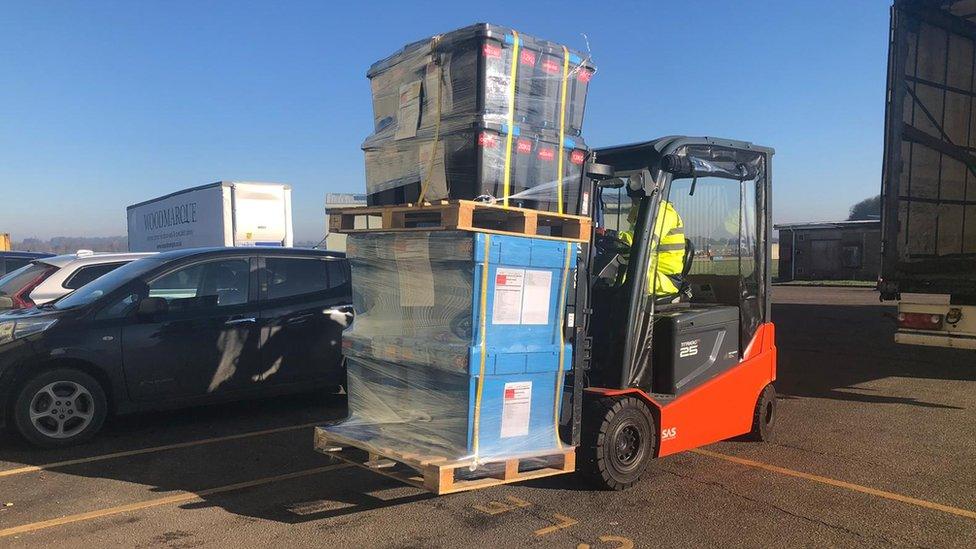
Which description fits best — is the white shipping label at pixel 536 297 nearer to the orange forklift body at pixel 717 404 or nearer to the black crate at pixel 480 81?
the orange forklift body at pixel 717 404

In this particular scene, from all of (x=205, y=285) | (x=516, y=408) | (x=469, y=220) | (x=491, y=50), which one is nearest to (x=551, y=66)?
(x=491, y=50)

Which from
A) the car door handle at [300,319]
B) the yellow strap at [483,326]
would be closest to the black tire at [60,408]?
the car door handle at [300,319]

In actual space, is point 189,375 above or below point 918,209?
below

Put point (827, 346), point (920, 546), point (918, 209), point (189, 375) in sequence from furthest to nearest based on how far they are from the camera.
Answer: point (827, 346) < point (918, 209) < point (189, 375) < point (920, 546)

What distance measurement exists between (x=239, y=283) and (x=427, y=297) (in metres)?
3.19

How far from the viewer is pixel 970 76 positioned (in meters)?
8.42

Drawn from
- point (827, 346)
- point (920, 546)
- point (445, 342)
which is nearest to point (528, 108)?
point (445, 342)

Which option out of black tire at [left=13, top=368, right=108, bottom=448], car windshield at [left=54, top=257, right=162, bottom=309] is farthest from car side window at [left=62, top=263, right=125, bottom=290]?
black tire at [left=13, top=368, right=108, bottom=448]

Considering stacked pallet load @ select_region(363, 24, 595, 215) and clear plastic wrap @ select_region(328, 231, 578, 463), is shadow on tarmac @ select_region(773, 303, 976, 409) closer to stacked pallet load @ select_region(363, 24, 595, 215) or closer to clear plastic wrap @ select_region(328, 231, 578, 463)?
clear plastic wrap @ select_region(328, 231, 578, 463)

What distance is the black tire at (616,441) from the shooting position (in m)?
4.54

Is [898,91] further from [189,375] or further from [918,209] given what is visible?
[189,375]

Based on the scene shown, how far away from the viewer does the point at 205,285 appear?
21.9ft

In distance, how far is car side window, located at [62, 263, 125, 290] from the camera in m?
8.38

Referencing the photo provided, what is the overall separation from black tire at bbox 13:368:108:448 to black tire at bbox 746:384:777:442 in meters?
5.44
